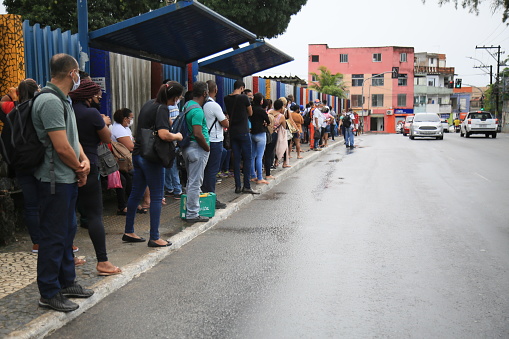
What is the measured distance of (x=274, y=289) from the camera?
4703 millimetres

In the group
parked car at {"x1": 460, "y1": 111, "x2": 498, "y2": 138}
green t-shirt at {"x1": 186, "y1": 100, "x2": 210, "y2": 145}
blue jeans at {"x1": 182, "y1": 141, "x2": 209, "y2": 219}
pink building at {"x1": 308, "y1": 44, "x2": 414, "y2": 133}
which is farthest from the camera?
pink building at {"x1": 308, "y1": 44, "x2": 414, "y2": 133}

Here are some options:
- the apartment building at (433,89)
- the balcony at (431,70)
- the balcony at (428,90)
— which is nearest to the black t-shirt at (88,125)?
the apartment building at (433,89)

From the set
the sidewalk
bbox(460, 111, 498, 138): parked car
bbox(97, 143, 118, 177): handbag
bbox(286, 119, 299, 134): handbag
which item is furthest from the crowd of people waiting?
bbox(460, 111, 498, 138): parked car

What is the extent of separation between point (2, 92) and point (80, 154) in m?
3.05

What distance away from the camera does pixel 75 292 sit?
427 centimetres

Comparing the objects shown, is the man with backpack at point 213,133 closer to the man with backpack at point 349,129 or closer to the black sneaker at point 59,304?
the black sneaker at point 59,304

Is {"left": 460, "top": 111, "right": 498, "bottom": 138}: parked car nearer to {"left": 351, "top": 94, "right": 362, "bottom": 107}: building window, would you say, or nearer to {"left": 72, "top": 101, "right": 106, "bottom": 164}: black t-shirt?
{"left": 72, "top": 101, "right": 106, "bottom": 164}: black t-shirt

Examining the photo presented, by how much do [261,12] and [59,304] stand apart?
26.4m

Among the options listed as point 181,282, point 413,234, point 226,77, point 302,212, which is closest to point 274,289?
point 181,282

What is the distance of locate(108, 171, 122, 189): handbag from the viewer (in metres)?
7.42

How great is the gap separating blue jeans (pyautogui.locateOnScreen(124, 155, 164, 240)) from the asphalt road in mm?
505

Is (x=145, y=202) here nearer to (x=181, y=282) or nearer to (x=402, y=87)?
(x=181, y=282)

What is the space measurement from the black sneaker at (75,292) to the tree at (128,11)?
18.9 m

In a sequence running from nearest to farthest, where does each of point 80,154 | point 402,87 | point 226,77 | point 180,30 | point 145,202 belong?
point 80,154
point 145,202
point 180,30
point 226,77
point 402,87
